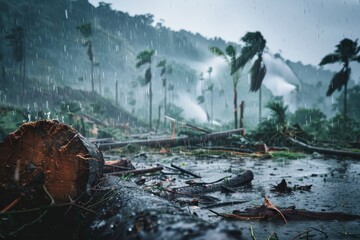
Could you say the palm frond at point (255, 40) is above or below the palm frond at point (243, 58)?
above

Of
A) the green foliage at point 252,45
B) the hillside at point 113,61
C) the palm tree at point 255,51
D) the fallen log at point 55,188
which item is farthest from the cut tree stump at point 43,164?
the hillside at point 113,61

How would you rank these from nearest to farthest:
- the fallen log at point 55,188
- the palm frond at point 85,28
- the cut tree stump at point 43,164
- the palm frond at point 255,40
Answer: the fallen log at point 55,188
the cut tree stump at point 43,164
the palm frond at point 255,40
the palm frond at point 85,28

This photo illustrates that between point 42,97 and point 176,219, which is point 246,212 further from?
point 42,97

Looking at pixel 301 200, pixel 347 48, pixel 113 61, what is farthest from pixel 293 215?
pixel 113 61

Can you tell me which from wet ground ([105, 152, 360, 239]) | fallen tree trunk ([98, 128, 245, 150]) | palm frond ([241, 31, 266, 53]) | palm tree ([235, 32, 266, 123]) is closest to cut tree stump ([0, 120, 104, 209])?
wet ground ([105, 152, 360, 239])

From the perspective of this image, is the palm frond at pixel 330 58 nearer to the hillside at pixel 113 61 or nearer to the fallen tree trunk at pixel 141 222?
the fallen tree trunk at pixel 141 222

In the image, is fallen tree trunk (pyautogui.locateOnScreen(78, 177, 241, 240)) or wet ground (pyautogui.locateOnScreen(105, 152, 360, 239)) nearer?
fallen tree trunk (pyautogui.locateOnScreen(78, 177, 241, 240))

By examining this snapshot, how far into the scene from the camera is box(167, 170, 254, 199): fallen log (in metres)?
4.39

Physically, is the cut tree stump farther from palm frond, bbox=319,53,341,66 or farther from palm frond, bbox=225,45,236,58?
palm frond, bbox=319,53,341,66

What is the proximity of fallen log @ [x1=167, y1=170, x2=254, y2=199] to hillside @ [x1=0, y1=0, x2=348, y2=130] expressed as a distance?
47372 millimetres

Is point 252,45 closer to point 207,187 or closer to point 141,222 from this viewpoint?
point 207,187

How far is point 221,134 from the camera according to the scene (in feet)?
45.5

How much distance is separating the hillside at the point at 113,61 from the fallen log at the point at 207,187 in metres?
47.4

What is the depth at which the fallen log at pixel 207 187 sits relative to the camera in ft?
14.4
